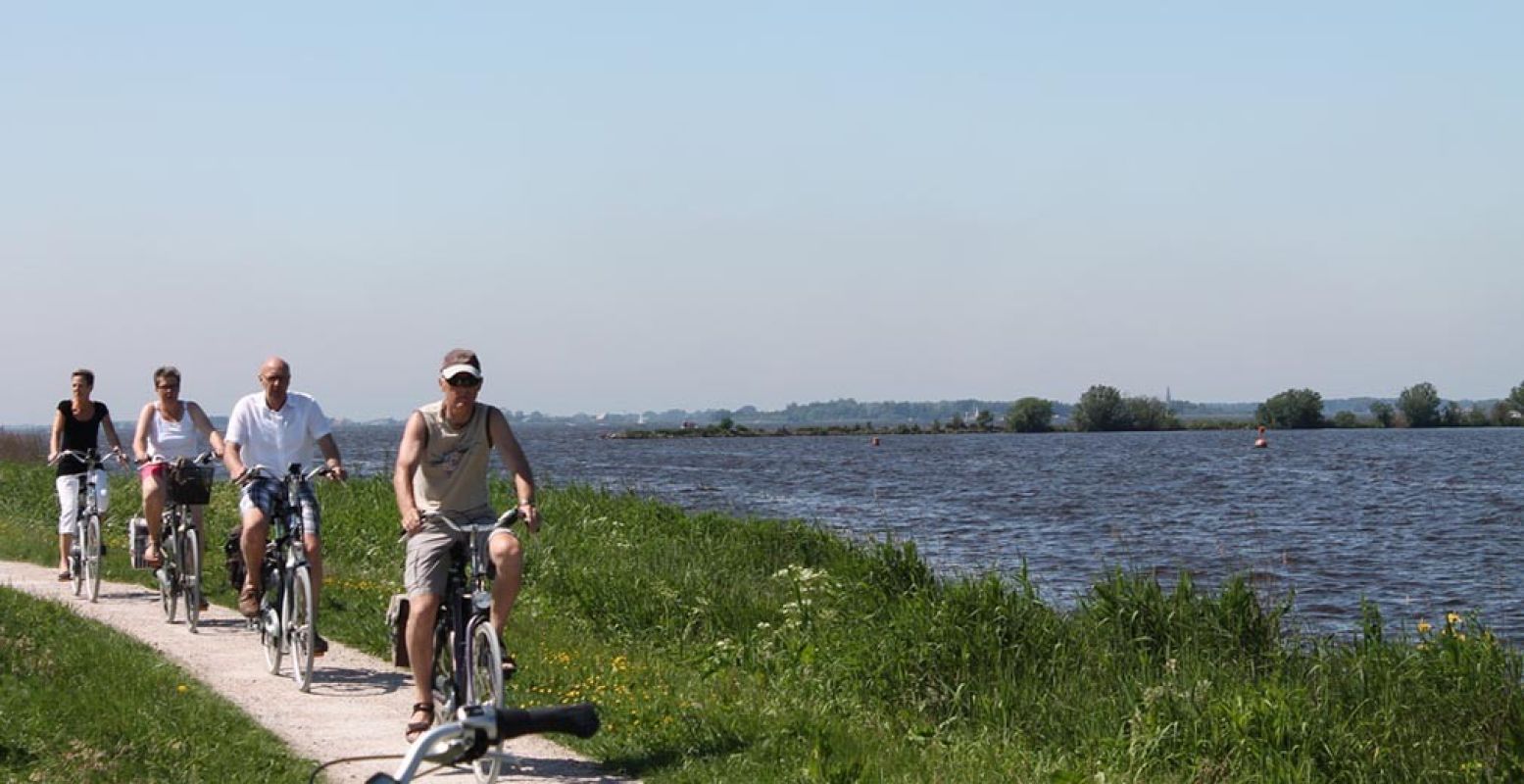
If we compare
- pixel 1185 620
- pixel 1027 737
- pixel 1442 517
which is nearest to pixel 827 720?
pixel 1027 737

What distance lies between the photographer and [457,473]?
27.0 ft

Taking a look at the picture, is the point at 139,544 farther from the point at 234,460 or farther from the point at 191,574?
the point at 234,460

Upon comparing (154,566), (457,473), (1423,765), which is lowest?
(1423,765)

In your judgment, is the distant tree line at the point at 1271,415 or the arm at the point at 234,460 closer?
the arm at the point at 234,460

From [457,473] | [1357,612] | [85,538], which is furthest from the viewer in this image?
[1357,612]

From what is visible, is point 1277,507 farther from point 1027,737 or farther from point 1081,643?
point 1027,737

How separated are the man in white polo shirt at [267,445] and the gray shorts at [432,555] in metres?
2.64

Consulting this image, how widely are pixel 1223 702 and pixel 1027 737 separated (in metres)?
1.30

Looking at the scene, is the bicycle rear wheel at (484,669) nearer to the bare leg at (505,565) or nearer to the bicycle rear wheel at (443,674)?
the bare leg at (505,565)

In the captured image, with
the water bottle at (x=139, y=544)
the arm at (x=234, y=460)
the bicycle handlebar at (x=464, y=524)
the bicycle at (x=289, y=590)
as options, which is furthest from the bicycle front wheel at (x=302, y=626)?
the water bottle at (x=139, y=544)

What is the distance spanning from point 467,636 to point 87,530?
26.7ft

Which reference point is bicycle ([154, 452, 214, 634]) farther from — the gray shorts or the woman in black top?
the gray shorts

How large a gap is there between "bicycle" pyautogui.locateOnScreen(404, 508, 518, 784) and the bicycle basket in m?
5.25

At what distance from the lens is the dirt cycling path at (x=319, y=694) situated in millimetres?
8227
